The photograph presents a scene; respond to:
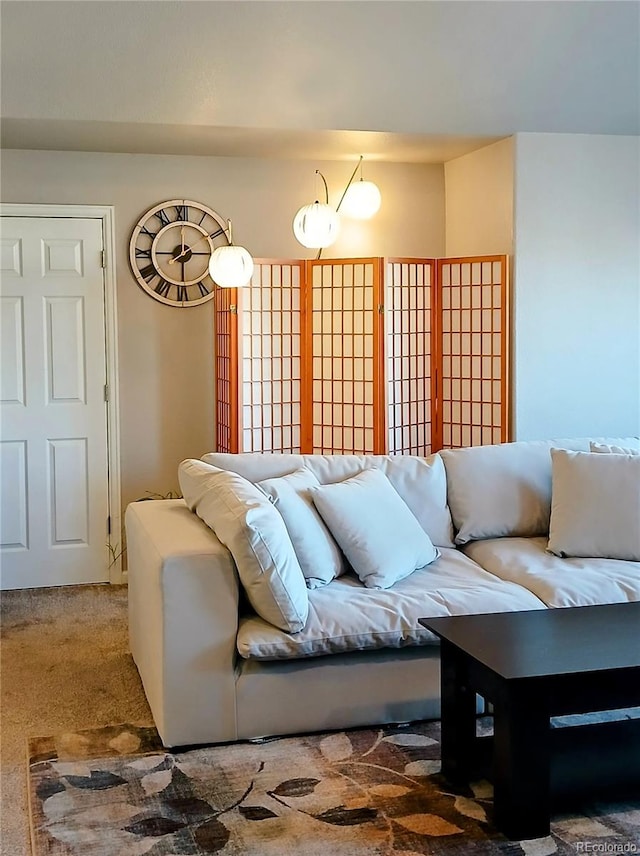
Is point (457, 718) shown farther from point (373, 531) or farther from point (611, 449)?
point (611, 449)

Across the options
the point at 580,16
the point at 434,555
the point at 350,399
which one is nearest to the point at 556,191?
the point at 580,16

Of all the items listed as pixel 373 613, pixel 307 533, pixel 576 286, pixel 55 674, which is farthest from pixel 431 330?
pixel 55 674

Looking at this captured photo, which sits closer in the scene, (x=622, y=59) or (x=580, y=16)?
(x=580, y=16)

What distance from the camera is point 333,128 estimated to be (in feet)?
15.6

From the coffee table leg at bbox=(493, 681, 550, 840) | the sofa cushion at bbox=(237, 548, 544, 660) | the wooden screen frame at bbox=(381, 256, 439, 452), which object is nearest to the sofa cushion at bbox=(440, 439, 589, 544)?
the sofa cushion at bbox=(237, 548, 544, 660)

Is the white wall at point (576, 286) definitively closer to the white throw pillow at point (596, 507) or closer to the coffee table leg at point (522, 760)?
the white throw pillow at point (596, 507)

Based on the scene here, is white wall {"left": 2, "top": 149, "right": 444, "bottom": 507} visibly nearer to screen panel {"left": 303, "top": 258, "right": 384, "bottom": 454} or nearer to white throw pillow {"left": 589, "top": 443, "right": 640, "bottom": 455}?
screen panel {"left": 303, "top": 258, "right": 384, "bottom": 454}

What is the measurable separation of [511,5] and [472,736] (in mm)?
3018

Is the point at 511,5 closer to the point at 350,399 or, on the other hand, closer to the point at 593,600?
the point at 350,399

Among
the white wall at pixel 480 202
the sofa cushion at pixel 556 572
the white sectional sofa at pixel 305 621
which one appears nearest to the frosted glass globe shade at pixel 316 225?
the white wall at pixel 480 202

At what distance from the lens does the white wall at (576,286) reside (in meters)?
5.07

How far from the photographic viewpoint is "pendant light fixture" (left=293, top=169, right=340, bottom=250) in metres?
5.00

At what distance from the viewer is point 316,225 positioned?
5.01 meters

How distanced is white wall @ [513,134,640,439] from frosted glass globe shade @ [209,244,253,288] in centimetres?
135
